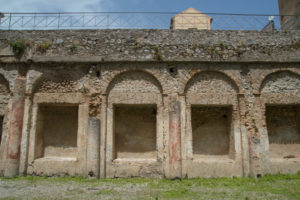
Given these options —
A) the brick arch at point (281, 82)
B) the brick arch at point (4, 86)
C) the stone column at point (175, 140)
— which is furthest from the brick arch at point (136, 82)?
the brick arch at point (281, 82)

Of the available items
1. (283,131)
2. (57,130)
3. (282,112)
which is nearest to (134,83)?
(57,130)

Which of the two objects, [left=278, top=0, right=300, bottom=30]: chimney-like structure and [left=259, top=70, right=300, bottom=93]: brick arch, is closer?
[left=259, top=70, right=300, bottom=93]: brick arch

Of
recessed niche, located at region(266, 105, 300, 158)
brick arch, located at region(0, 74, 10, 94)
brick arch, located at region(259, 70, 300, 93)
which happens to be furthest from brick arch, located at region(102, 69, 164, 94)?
recessed niche, located at region(266, 105, 300, 158)

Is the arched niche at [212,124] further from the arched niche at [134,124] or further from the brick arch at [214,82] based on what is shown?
the arched niche at [134,124]

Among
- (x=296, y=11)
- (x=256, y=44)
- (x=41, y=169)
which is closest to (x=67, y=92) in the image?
(x=41, y=169)

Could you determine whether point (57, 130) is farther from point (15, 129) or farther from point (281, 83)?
point (281, 83)

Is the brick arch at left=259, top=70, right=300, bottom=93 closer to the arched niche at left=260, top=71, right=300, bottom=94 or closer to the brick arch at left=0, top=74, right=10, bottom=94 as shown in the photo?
the arched niche at left=260, top=71, right=300, bottom=94

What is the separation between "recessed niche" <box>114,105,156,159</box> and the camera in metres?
7.64

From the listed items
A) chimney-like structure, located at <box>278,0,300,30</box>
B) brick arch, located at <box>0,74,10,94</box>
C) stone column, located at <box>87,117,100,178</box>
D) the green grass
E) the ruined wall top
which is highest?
chimney-like structure, located at <box>278,0,300,30</box>

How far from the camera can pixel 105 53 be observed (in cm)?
754

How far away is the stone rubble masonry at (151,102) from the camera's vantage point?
23.2 feet

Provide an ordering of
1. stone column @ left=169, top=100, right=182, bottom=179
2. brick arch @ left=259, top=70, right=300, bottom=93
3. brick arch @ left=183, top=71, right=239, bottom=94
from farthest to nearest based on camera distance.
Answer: brick arch @ left=259, top=70, right=300, bottom=93 < brick arch @ left=183, top=71, right=239, bottom=94 < stone column @ left=169, top=100, right=182, bottom=179

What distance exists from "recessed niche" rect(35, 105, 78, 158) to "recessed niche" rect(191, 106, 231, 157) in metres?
4.17

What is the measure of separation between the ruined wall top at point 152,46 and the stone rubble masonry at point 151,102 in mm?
34
